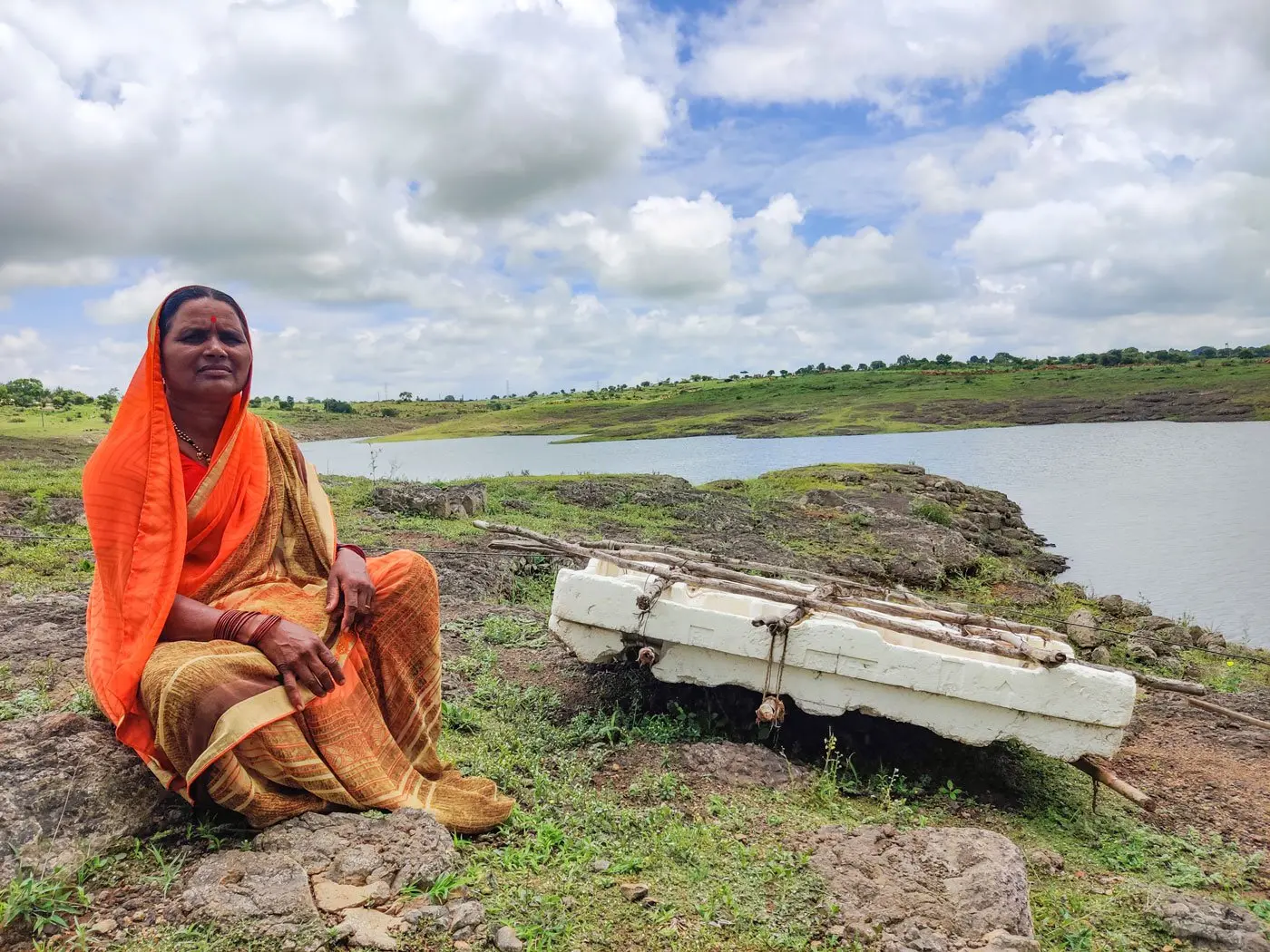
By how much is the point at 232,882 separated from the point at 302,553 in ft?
4.41

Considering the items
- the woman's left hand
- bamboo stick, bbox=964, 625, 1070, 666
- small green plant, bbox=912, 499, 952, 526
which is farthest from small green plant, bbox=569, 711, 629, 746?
small green plant, bbox=912, 499, 952, 526

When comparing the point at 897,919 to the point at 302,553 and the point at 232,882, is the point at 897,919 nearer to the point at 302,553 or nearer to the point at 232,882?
the point at 232,882

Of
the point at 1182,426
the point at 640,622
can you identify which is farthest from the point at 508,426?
the point at 640,622

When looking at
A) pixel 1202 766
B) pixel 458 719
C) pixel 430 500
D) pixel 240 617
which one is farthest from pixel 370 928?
pixel 430 500

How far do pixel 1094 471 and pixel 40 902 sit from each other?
32465 millimetres

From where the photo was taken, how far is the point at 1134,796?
14.8ft

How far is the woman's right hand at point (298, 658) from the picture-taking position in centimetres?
305

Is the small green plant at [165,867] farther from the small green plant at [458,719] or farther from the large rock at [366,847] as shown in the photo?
the small green plant at [458,719]

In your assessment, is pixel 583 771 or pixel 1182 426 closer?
pixel 583 771

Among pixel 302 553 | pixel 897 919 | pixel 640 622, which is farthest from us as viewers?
pixel 640 622

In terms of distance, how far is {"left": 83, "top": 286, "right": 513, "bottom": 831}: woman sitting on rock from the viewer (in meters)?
2.96

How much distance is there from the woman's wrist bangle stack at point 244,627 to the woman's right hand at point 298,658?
2 cm

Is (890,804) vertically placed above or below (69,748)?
below

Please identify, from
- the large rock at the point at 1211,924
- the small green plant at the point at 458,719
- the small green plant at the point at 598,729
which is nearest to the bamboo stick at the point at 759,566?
the small green plant at the point at 598,729
